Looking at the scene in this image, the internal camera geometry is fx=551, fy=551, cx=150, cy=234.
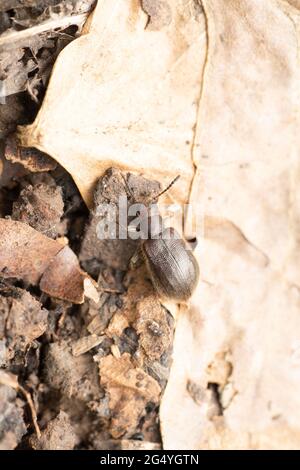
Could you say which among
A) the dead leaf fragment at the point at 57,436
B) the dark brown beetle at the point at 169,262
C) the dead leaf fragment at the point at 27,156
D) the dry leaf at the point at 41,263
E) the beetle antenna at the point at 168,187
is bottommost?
the dead leaf fragment at the point at 57,436

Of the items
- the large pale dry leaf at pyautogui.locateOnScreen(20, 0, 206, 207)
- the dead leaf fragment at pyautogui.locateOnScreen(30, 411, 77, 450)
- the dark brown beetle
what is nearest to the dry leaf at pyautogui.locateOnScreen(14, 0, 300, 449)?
the large pale dry leaf at pyautogui.locateOnScreen(20, 0, 206, 207)

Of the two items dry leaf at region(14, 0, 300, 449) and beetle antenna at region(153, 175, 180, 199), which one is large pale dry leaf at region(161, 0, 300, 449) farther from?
beetle antenna at region(153, 175, 180, 199)

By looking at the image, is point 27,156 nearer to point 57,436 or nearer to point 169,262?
point 169,262

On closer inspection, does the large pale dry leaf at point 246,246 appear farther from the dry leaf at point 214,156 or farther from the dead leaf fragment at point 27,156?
the dead leaf fragment at point 27,156

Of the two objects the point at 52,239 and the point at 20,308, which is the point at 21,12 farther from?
the point at 20,308

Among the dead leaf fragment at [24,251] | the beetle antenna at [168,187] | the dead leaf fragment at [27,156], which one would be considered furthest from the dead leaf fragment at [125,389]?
the dead leaf fragment at [27,156]

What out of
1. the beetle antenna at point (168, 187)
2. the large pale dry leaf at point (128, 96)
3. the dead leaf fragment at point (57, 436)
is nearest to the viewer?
the large pale dry leaf at point (128, 96)

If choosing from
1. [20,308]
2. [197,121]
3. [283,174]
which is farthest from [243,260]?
[20,308]
